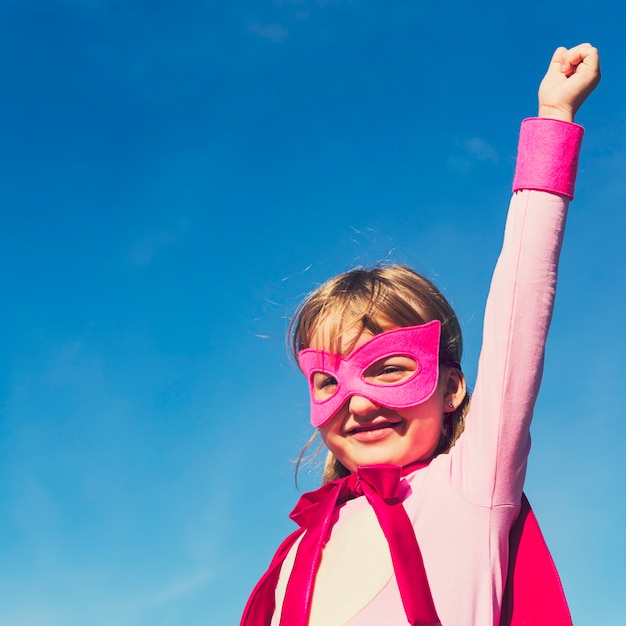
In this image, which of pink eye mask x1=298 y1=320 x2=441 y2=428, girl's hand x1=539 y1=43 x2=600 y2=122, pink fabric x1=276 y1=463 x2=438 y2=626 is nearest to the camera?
pink fabric x1=276 y1=463 x2=438 y2=626

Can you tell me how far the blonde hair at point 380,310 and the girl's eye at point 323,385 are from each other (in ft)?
0.43

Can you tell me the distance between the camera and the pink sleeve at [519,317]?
8.86 ft

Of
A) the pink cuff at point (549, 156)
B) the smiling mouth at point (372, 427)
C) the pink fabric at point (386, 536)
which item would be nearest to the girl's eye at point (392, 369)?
the smiling mouth at point (372, 427)

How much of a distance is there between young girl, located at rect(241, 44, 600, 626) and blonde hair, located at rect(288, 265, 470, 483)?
0.13 ft

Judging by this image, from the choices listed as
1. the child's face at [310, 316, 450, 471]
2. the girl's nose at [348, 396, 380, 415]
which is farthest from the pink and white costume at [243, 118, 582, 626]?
the girl's nose at [348, 396, 380, 415]

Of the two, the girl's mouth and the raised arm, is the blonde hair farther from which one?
the raised arm

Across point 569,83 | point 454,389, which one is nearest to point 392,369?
point 454,389

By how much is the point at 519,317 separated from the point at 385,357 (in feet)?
2.27

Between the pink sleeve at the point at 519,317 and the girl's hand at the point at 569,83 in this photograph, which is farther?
the girl's hand at the point at 569,83

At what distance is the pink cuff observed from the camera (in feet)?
9.01

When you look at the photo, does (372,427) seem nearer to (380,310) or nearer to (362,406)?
(362,406)

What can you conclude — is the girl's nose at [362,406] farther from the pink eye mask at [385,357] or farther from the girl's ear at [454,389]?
the girl's ear at [454,389]

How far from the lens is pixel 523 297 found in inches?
106

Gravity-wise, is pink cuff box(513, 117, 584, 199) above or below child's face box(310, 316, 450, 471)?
above
